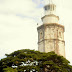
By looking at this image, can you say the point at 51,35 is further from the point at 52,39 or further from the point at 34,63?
the point at 34,63

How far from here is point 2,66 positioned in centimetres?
2550

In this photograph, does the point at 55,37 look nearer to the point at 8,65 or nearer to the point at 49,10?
the point at 49,10

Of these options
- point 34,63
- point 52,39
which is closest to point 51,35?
point 52,39

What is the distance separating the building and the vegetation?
10.2 meters

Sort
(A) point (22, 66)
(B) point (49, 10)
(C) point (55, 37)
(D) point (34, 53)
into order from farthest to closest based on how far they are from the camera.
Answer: (B) point (49, 10), (C) point (55, 37), (D) point (34, 53), (A) point (22, 66)

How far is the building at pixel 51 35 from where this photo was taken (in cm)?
3659

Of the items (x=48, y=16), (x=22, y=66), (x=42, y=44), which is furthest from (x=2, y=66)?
(x=48, y=16)

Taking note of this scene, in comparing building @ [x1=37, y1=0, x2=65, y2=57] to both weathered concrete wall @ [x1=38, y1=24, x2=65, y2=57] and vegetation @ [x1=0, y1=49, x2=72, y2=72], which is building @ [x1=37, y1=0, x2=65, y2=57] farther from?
vegetation @ [x1=0, y1=49, x2=72, y2=72]

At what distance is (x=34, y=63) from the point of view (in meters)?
25.2

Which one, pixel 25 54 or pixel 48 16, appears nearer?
pixel 25 54

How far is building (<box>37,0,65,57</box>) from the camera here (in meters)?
36.6

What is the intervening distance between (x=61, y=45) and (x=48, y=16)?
5457 mm

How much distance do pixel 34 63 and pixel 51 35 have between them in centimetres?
1255

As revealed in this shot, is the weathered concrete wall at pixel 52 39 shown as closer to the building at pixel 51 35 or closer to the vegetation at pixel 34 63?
Answer: the building at pixel 51 35
